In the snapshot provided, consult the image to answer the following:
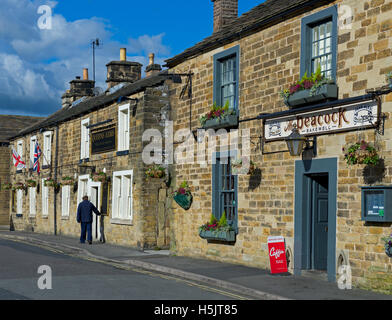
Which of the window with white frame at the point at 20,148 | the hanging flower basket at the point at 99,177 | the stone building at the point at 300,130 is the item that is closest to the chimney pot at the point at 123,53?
the hanging flower basket at the point at 99,177

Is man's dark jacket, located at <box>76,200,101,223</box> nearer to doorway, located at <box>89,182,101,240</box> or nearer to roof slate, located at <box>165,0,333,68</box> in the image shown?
doorway, located at <box>89,182,101,240</box>

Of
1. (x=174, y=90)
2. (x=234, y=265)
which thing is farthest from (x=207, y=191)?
(x=174, y=90)

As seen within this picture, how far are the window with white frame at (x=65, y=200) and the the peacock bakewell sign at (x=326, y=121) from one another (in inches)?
623

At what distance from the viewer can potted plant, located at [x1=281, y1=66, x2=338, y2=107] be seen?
12266 mm

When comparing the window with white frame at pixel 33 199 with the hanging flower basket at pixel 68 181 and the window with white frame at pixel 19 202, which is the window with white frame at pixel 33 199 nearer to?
the window with white frame at pixel 19 202

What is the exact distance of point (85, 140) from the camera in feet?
87.0

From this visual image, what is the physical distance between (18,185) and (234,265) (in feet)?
73.4

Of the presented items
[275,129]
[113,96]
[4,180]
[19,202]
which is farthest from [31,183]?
[275,129]

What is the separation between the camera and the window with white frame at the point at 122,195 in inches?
866

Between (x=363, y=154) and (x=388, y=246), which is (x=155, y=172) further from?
(x=388, y=246)

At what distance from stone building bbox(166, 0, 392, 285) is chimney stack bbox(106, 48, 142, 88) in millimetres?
11669

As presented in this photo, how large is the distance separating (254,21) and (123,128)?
9.04m

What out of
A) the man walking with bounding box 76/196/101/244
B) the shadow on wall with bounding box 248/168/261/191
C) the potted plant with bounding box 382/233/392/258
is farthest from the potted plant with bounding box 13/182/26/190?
the potted plant with bounding box 382/233/392/258

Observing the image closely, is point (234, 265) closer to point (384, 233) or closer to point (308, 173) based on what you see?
point (308, 173)
